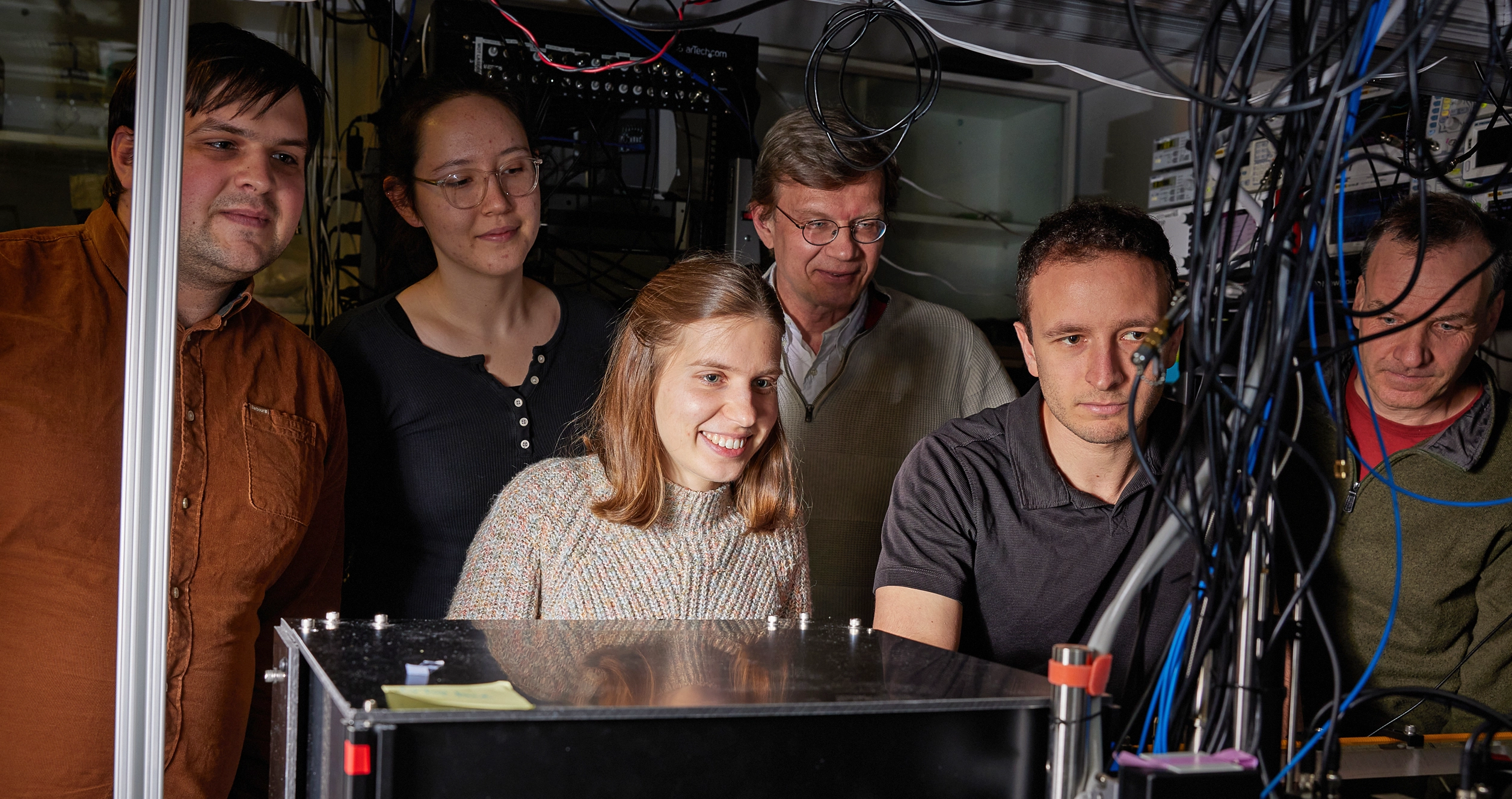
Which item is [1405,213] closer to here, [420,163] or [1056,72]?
[420,163]

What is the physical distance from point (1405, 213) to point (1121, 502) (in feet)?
2.46

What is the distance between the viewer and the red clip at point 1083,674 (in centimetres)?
69

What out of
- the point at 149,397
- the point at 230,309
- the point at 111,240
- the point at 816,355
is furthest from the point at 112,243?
the point at 816,355

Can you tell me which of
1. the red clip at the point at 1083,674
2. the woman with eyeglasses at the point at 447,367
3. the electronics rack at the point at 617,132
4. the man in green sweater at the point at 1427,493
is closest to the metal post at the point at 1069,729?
the red clip at the point at 1083,674

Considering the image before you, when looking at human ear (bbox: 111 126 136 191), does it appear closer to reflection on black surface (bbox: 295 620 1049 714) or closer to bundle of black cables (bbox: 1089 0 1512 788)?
reflection on black surface (bbox: 295 620 1049 714)

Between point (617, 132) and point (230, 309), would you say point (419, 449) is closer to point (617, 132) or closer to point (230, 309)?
point (230, 309)

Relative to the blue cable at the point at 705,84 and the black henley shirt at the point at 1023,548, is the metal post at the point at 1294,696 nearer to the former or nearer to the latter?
the black henley shirt at the point at 1023,548

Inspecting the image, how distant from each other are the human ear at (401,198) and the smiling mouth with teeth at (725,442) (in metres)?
0.63

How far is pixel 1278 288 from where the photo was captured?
71 cm

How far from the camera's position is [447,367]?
1615mm

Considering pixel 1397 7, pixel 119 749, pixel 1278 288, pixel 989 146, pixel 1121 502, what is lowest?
pixel 119 749

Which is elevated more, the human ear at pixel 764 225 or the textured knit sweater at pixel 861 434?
the human ear at pixel 764 225

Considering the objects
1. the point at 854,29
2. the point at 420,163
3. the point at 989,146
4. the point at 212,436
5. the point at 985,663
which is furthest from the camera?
the point at 989,146

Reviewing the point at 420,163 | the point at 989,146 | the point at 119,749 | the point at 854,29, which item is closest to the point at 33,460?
the point at 119,749
